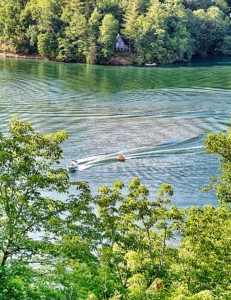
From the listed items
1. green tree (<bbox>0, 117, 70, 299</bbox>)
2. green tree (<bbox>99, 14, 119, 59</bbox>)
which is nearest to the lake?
green tree (<bbox>99, 14, 119, 59</bbox>)

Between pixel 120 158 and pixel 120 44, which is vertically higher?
pixel 120 44

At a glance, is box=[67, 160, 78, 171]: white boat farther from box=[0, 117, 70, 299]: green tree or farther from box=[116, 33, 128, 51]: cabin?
box=[116, 33, 128, 51]: cabin

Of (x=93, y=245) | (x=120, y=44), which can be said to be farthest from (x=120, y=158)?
(x=120, y=44)

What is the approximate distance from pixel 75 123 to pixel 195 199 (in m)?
21.5

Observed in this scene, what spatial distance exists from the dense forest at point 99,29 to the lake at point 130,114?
6543 millimetres

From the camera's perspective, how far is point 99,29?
9175 centimetres

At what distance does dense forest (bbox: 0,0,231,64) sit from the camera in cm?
9112

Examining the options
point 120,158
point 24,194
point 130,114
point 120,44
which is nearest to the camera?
point 24,194

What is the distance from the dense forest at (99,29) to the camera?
91.1m

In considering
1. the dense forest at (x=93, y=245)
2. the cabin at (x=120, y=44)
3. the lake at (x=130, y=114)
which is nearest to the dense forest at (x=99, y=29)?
the cabin at (x=120, y=44)

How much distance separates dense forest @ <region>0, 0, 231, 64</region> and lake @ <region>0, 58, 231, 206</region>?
6543mm

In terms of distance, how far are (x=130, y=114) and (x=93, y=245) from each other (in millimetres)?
38605

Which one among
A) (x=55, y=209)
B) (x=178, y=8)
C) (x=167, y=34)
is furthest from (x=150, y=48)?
(x=55, y=209)

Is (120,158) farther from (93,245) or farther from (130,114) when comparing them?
(93,245)
